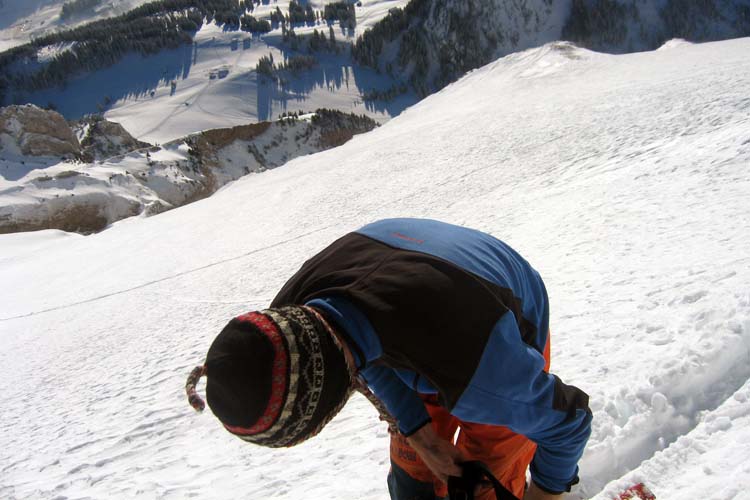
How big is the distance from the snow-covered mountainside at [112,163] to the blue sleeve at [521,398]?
29352mm

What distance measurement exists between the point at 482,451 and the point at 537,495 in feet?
0.83

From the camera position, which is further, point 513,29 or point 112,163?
point 513,29

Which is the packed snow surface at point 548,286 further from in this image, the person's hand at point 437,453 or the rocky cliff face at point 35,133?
the rocky cliff face at point 35,133

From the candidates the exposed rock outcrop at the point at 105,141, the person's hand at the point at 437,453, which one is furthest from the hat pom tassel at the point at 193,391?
the exposed rock outcrop at the point at 105,141

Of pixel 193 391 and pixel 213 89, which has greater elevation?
pixel 193 391

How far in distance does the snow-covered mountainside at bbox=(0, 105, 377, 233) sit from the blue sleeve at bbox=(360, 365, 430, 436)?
29.0 m

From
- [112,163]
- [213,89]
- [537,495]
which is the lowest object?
[112,163]

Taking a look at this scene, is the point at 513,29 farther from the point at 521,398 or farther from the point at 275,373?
the point at 275,373

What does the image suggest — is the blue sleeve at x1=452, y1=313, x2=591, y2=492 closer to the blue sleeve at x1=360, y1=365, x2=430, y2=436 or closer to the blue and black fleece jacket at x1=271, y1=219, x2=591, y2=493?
the blue and black fleece jacket at x1=271, y1=219, x2=591, y2=493

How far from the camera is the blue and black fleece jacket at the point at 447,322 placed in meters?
1.05

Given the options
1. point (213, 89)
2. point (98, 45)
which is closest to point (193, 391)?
point (213, 89)

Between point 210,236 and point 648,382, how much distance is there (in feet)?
36.3

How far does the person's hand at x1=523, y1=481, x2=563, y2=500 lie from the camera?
1492 mm

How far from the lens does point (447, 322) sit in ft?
3.41
